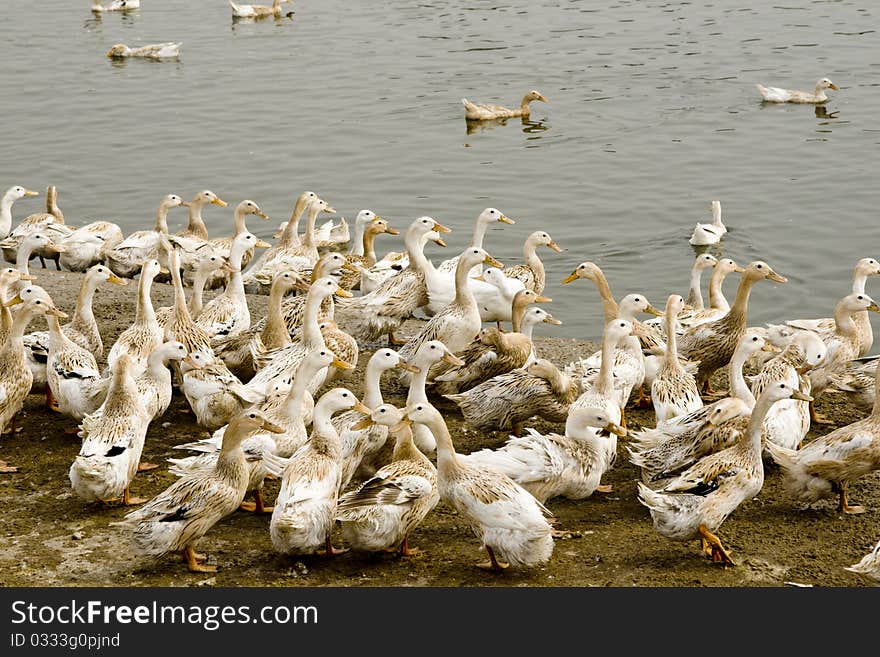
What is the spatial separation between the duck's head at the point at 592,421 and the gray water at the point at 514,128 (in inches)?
209

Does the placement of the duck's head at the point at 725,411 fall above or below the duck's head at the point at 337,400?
below

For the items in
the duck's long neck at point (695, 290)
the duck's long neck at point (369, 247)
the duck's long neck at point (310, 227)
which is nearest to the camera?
the duck's long neck at point (695, 290)

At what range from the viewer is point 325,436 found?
812 centimetres

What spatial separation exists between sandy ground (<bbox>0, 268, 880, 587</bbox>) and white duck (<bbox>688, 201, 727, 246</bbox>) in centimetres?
727

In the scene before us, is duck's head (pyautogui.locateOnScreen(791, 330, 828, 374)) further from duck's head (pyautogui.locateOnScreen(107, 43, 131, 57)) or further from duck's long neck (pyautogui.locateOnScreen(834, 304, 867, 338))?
duck's head (pyautogui.locateOnScreen(107, 43, 131, 57))

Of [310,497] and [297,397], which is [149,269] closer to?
[297,397]

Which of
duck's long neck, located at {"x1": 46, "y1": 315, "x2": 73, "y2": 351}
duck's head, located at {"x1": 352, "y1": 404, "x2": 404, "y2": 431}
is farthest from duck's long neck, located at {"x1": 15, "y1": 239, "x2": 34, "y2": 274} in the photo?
duck's head, located at {"x1": 352, "y1": 404, "x2": 404, "y2": 431}

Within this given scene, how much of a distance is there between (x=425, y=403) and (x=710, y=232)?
29.3ft

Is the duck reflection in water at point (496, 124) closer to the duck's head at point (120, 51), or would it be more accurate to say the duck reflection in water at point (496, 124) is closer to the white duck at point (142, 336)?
the duck's head at point (120, 51)

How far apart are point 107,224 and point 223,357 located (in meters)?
5.87

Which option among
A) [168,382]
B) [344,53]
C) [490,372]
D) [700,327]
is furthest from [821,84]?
[168,382]

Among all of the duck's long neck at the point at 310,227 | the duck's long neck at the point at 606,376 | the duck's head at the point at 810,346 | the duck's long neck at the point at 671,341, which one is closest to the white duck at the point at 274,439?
the duck's long neck at the point at 606,376

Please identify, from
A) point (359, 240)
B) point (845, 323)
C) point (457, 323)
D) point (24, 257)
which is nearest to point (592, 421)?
point (457, 323)

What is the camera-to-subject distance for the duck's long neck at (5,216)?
16969mm
